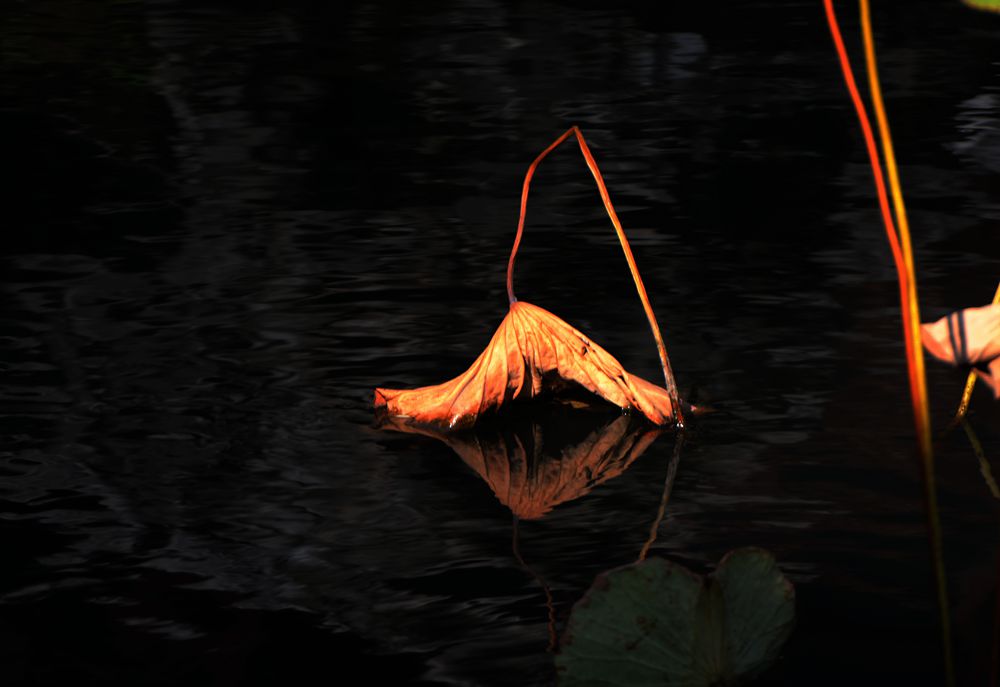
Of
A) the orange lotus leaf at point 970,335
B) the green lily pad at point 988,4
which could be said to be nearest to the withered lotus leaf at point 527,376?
the orange lotus leaf at point 970,335

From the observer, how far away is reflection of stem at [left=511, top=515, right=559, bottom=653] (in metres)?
1.63

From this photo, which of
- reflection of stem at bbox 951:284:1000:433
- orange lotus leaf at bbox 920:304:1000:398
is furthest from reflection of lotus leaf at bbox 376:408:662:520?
orange lotus leaf at bbox 920:304:1000:398

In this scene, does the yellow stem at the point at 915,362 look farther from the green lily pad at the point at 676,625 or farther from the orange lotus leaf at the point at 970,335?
the orange lotus leaf at the point at 970,335

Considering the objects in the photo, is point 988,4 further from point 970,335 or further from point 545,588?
point 545,588

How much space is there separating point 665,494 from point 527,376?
387mm

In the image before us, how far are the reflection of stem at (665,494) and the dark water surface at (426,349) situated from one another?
14 mm

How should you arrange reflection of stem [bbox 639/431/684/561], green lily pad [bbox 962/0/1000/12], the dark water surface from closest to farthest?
green lily pad [bbox 962/0/1000/12]
the dark water surface
reflection of stem [bbox 639/431/684/561]

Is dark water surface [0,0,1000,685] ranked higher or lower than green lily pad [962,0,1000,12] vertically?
lower

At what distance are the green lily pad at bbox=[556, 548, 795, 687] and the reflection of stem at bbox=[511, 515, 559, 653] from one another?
10.9 inches

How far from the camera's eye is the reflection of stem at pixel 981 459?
2.04 metres

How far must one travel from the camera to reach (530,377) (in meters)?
2.37

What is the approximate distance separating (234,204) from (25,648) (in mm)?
2317

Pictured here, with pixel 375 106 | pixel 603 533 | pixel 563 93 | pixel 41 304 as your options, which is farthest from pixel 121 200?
pixel 603 533

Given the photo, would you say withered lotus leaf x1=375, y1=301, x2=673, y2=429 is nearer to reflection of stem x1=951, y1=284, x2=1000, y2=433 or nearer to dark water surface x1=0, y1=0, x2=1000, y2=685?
dark water surface x1=0, y1=0, x2=1000, y2=685
